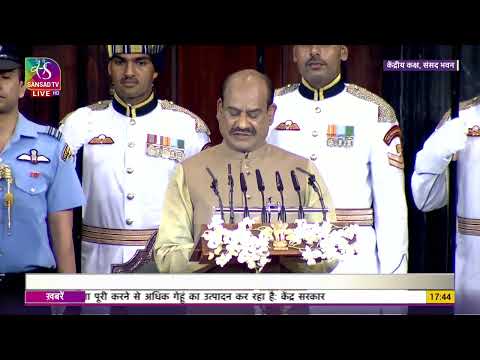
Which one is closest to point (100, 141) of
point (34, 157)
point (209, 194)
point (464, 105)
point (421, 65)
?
point (34, 157)

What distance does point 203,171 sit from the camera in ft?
11.9

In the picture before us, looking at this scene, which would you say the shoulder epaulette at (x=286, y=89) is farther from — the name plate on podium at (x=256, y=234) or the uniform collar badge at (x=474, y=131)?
the uniform collar badge at (x=474, y=131)

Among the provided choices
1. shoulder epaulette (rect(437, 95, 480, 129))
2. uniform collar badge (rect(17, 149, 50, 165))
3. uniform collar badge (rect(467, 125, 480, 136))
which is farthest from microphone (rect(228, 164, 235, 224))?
uniform collar badge (rect(467, 125, 480, 136))

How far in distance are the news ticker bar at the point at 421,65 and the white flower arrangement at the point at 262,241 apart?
70 centimetres

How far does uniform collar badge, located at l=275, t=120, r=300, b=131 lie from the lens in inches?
144

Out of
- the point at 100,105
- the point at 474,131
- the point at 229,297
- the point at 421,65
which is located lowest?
the point at 229,297

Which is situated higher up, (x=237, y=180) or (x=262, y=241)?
(x=237, y=180)

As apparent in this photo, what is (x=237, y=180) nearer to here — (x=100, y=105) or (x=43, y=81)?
(x=100, y=105)

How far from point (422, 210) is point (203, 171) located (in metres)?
0.91

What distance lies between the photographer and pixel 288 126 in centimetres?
365

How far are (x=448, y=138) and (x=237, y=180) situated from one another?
87 cm

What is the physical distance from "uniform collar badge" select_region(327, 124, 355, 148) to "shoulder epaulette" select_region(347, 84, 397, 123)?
0.42 ft
